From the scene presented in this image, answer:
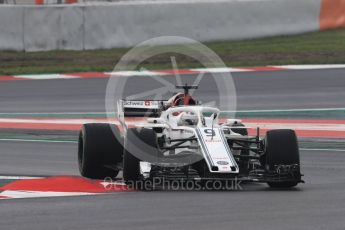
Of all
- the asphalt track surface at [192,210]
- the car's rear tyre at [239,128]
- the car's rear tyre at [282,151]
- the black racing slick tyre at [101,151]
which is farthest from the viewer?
the car's rear tyre at [239,128]

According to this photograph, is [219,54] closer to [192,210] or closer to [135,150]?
[135,150]

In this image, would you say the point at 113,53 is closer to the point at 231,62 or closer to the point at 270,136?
the point at 231,62

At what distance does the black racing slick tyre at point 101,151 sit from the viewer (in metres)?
12.7

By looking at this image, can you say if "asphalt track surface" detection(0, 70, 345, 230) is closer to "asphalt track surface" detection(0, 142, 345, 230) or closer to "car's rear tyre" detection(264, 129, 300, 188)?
"asphalt track surface" detection(0, 142, 345, 230)

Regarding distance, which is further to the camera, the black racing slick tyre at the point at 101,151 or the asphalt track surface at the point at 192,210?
the black racing slick tyre at the point at 101,151

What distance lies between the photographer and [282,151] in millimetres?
11961

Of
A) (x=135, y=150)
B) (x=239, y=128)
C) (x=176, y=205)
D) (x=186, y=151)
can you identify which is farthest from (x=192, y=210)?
(x=239, y=128)

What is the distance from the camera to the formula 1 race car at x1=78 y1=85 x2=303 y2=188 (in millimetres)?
11781

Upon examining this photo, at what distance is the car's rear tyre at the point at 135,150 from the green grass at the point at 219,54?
11.7 m

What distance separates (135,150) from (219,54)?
12.8 metres

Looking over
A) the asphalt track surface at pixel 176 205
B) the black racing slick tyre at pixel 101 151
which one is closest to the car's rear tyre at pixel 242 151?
the asphalt track surface at pixel 176 205

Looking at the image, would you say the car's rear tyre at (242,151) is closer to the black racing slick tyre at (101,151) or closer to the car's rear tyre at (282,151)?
the car's rear tyre at (282,151)

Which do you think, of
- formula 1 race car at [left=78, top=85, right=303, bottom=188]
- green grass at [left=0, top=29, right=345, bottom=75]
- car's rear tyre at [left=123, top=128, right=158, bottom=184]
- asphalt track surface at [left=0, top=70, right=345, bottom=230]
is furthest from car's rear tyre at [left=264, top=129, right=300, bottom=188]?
green grass at [left=0, top=29, right=345, bottom=75]

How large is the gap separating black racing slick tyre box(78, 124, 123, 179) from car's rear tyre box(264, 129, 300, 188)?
1.68 metres
